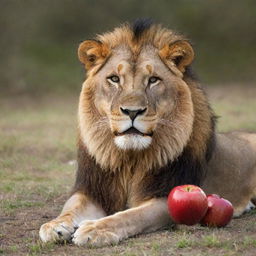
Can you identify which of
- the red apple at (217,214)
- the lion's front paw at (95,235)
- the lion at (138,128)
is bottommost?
the lion's front paw at (95,235)

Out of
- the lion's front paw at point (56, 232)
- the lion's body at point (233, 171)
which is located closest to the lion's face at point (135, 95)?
the lion's front paw at point (56, 232)

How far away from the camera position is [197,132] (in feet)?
19.8

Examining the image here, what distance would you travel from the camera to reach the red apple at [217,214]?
5579 mm

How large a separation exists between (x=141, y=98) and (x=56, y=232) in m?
1.12

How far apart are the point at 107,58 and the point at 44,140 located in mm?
6142

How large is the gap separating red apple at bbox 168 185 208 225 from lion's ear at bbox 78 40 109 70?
4.07 feet

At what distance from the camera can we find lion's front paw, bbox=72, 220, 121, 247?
5.07 metres

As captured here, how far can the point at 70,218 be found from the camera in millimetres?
5543

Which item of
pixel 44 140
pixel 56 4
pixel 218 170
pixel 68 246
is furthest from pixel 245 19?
pixel 68 246

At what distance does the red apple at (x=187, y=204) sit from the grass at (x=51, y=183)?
101 millimetres

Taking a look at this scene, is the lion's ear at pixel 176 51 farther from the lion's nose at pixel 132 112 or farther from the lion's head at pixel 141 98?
the lion's nose at pixel 132 112

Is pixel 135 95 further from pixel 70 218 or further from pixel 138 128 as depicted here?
pixel 70 218

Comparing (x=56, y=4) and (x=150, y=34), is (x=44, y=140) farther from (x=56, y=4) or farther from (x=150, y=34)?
(x=56, y=4)

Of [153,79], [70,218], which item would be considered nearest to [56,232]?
[70,218]
